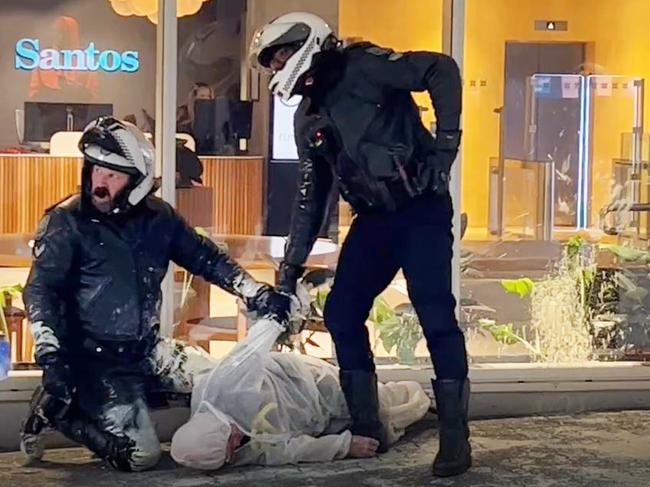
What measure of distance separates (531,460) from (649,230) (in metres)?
1.69

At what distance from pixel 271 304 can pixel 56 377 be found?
0.71 meters

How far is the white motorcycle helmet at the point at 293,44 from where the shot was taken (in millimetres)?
4191

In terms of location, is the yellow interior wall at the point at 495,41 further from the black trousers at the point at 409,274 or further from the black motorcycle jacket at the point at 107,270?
the black motorcycle jacket at the point at 107,270

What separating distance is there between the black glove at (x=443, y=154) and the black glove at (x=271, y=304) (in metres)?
0.62

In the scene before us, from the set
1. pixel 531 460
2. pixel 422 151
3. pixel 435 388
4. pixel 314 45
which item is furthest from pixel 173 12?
pixel 531 460

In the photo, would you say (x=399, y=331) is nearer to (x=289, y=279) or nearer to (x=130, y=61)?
(x=289, y=279)

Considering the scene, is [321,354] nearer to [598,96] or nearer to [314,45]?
[314,45]

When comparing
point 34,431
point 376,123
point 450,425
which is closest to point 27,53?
point 34,431

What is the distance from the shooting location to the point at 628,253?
5625 millimetres

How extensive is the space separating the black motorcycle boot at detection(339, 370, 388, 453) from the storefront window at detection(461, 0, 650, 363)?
2.90 feet

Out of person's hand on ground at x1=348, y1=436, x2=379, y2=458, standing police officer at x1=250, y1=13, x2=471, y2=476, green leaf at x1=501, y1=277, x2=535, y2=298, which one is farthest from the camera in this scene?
green leaf at x1=501, y1=277, x2=535, y2=298

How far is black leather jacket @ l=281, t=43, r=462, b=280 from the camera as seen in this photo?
411 cm

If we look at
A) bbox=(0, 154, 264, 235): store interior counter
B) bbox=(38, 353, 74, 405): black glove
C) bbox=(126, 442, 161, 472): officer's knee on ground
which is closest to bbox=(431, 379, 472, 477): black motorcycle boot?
bbox=(126, 442, 161, 472): officer's knee on ground

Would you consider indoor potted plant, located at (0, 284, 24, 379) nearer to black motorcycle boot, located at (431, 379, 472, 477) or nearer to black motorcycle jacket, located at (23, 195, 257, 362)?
black motorcycle jacket, located at (23, 195, 257, 362)
